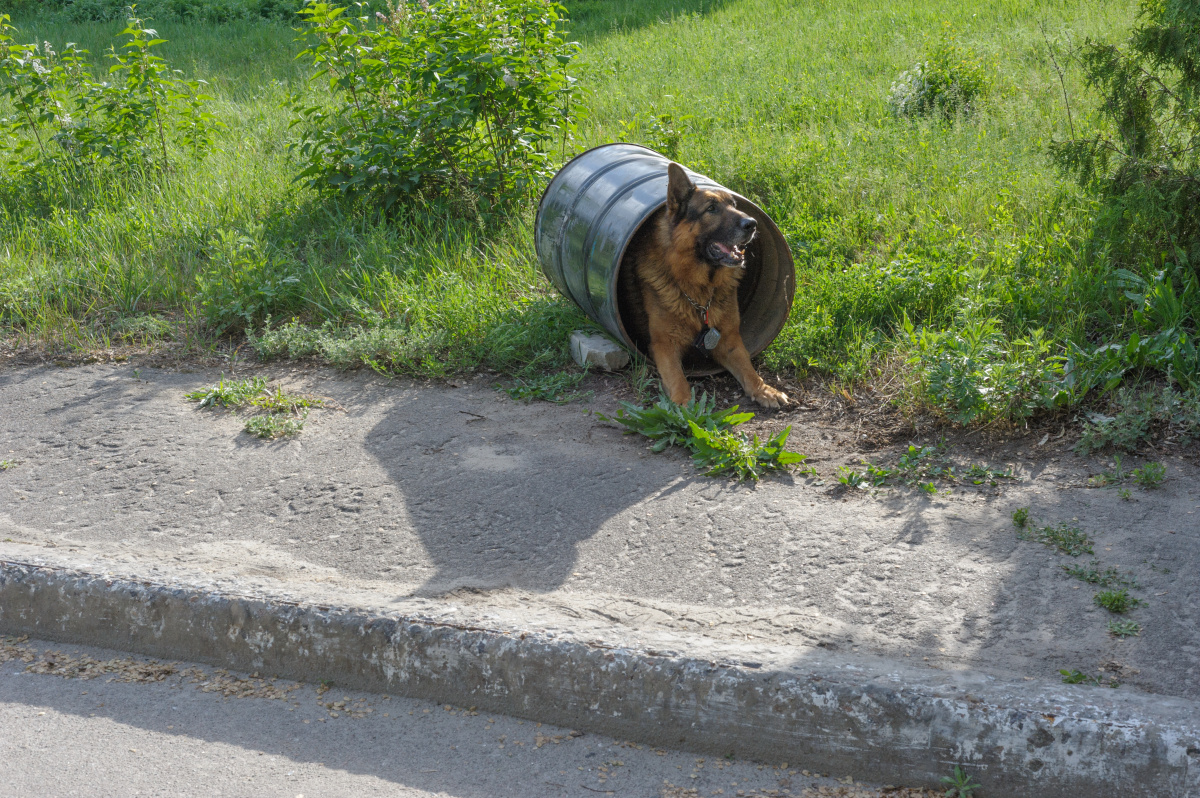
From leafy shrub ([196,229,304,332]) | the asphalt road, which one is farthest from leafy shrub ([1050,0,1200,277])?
leafy shrub ([196,229,304,332])

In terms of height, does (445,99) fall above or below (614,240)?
above

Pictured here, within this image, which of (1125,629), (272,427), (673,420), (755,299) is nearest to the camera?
(1125,629)

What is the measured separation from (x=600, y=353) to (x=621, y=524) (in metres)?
1.66

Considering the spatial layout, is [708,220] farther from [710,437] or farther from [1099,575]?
[1099,575]

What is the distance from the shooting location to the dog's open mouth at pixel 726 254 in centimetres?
468

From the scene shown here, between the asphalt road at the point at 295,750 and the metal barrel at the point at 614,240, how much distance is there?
2.56 m

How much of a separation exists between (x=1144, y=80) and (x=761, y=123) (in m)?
3.97

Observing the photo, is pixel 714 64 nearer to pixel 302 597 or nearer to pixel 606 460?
pixel 606 460

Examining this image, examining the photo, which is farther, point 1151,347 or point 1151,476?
point 1151,347

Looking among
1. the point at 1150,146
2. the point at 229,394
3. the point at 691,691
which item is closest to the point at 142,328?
the point at 229,394

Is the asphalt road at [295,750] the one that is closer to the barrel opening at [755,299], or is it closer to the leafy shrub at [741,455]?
the leafy shrub at [741,455]

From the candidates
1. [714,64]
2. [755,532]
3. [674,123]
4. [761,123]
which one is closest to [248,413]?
[755,532]

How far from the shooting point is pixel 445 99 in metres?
6.57

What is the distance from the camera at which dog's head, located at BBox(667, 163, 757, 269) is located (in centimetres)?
458
